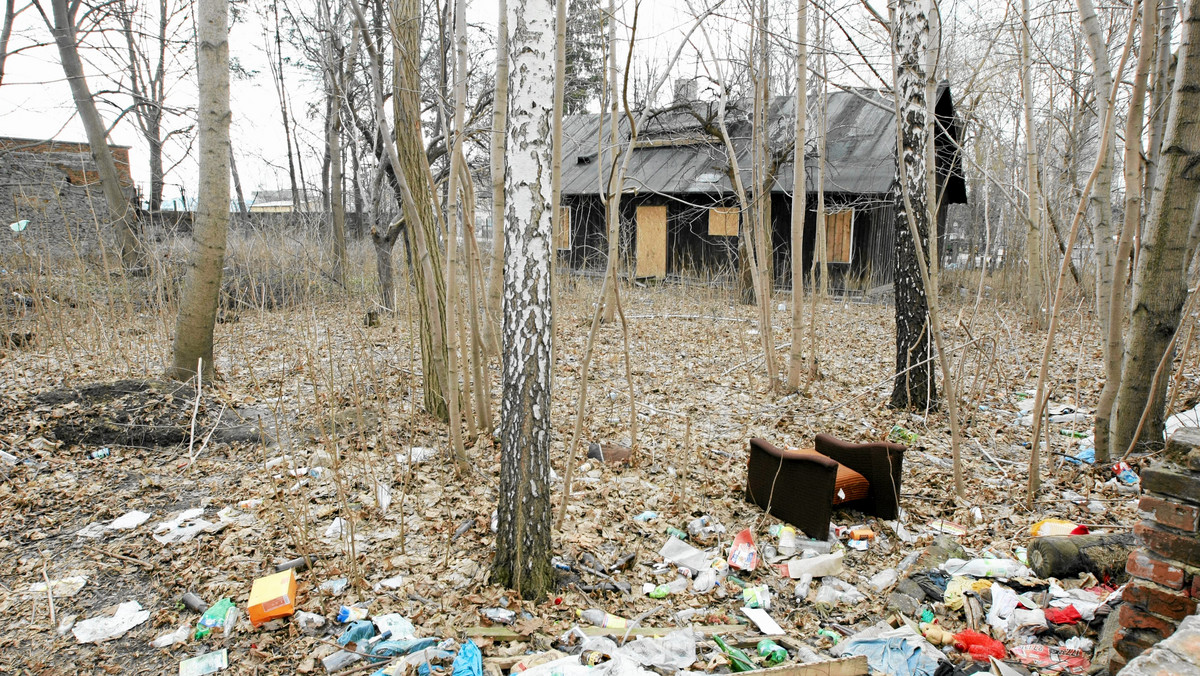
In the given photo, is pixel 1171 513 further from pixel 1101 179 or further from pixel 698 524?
pixel 1101 179

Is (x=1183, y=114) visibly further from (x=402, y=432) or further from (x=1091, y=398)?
(x=402, y=432)

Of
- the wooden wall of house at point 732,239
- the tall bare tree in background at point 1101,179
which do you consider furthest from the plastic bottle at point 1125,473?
the wooden wall of house at point 732,239

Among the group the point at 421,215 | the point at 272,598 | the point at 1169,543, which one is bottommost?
the point at 272,598

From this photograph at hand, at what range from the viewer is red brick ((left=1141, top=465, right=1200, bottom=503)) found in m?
2.33

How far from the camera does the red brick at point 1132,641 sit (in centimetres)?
240

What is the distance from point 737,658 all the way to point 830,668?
38 centimetres

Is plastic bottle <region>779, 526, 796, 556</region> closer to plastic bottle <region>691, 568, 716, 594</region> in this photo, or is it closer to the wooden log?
plastic bottle <region>691, 568, 716, 594</region>

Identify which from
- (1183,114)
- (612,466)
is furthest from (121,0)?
(1183,114)

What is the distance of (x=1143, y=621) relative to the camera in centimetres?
243

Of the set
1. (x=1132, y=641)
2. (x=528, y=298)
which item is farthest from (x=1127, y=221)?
(x=528, y=298)

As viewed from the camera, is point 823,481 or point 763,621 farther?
point 823,481

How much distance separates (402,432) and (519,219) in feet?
10.3

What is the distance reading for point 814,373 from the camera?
7262 millimetres

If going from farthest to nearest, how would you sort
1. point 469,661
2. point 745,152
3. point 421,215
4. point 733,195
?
point 745,152 → point 733,195 → point 421,215 → point 469,661
